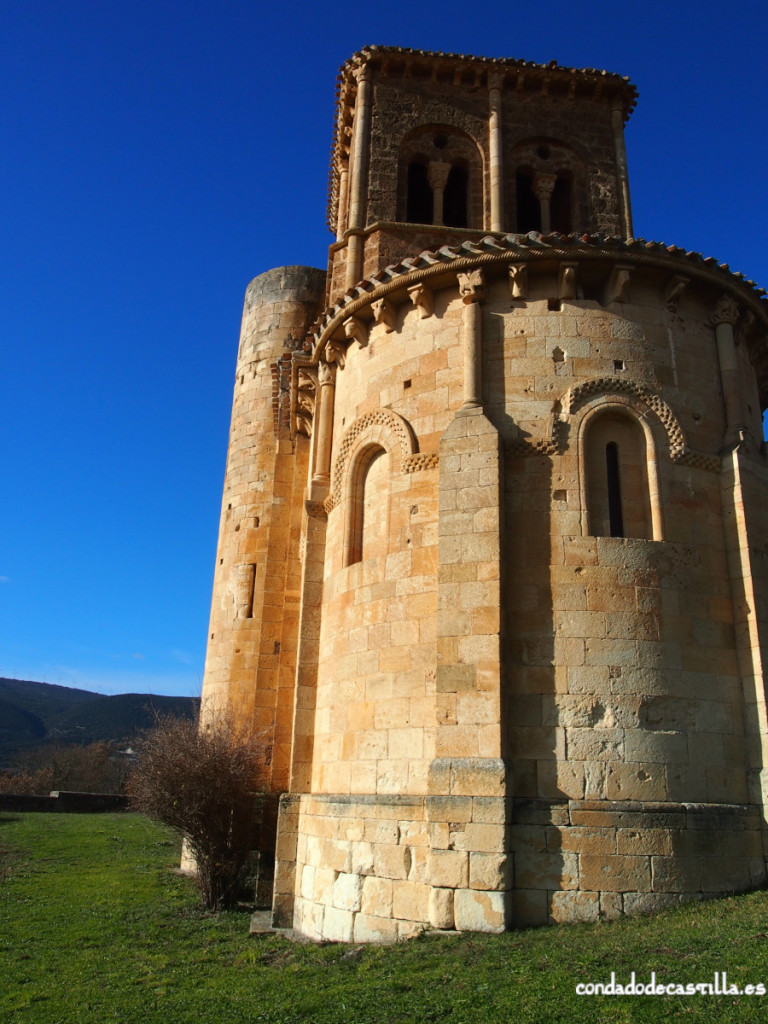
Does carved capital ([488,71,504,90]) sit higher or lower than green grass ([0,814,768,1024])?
higher

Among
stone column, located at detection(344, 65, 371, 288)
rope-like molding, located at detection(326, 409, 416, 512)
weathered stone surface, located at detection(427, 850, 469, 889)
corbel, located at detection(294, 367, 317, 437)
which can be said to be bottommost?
weathered stone surface, located at detection(427, 850, 469, 889)

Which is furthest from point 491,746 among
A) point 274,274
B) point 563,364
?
point 274,274

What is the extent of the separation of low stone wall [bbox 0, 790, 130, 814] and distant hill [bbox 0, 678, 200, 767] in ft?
183

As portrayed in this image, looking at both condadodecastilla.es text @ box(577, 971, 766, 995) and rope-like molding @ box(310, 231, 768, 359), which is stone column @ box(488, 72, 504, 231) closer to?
rope-like molding @ box(310, 231, 768, 359)

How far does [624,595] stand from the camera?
9648 mm

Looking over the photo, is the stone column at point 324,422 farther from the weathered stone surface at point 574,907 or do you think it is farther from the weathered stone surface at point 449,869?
the weathered stone surface at point 574,907

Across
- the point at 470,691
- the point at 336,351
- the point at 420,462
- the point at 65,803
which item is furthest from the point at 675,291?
the point at 65,803

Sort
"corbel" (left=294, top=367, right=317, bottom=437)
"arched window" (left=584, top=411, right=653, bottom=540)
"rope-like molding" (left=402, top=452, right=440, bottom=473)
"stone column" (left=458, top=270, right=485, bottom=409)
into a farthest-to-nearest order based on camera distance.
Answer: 1. "corbel" (left=294, top=367, right=317, bottom=437)
2. "rope-like molding" (left=402, top=452, right=440, bottom=473)
3. "stone column" (left=458, top=270, right=485, bottom=409)
4. "arched window" (left=584, top=411, right=653, bottom=540)

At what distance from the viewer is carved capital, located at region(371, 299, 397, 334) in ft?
39.7

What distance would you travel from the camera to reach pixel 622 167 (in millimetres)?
16734

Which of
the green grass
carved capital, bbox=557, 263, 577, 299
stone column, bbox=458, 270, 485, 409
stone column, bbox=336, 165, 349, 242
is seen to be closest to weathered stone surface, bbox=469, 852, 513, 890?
the green grass

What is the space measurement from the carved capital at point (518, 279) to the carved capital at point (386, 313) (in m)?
1.90

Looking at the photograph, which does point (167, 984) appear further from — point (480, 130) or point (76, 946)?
point (480, 130)

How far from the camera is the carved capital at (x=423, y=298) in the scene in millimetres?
11648
